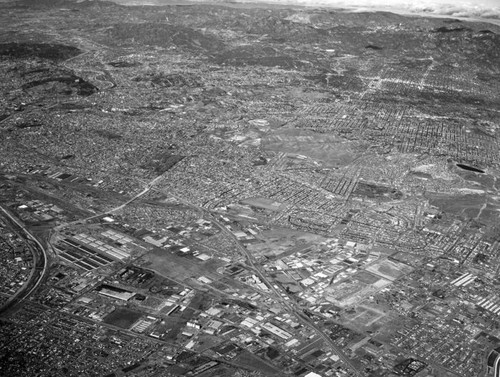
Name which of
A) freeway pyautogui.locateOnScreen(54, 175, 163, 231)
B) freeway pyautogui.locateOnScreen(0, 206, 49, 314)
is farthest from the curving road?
freeway pyautogui.locateOnScreen(0, 206, 49, 314)

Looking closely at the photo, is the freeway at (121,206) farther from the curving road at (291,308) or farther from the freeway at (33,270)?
the curving road at (291,308)

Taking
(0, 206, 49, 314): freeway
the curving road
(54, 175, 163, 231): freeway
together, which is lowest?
the curving road

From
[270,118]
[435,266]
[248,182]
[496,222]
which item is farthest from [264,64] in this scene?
[435,266]

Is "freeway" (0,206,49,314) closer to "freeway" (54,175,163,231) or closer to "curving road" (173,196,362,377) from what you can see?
"freeway" (54,175,163,231)

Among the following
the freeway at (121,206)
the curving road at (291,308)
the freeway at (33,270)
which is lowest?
the curving road at (291,308)

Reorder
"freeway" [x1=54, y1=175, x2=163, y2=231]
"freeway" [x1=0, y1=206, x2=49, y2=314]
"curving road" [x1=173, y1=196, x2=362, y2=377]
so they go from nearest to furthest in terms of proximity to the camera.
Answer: "curving road" [x1=173, y1=196, x2=362, y2=377], "freeway" [x1=0, y1=206, x2=49, y2=314], "freeway" [x1=54, y1=175, x2=163, y2=231]

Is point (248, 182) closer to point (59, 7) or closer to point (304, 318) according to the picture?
point (304, 318)

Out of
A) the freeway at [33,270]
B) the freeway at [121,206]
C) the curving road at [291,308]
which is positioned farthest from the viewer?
the freeway at [121,206]

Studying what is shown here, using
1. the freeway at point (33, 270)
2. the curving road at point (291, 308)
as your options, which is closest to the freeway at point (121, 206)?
the freeway at point (33, 270)
